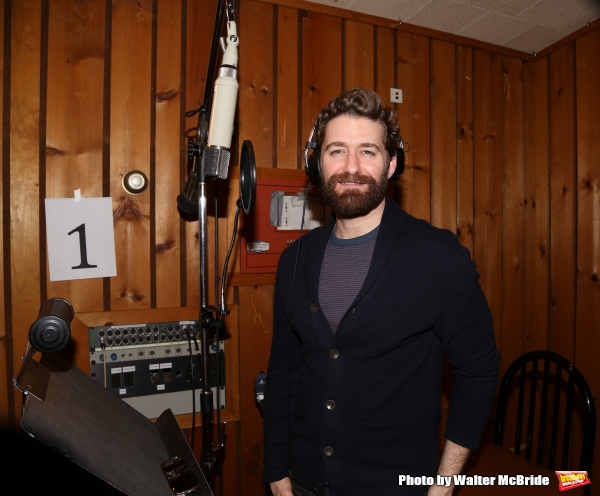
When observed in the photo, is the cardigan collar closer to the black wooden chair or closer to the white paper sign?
the white paper sign

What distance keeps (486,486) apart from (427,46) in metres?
2.33

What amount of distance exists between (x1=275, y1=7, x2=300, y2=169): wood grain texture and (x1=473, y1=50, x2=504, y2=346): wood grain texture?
1.20 m

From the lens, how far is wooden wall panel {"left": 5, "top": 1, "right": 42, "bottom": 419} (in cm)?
180

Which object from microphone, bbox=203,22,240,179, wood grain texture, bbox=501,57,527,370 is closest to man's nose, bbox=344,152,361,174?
microphone, bbox=203,22,240,179

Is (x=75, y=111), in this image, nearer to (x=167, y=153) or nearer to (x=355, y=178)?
(x=167, y=153)

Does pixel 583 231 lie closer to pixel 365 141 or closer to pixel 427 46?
pixel 427 46

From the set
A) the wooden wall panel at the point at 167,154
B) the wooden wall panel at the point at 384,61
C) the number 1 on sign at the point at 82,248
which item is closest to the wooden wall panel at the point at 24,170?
the number 1 on sign at the point at 82,248

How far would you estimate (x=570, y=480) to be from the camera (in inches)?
71.2

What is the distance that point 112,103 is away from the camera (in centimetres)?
194

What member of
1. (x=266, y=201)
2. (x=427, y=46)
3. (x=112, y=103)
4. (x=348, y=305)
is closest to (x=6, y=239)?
(x=112, y=103)

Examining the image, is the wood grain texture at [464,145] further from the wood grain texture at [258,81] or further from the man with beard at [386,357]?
the man with beard at [386,357]

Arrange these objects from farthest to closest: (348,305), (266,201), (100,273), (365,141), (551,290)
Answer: (551,290)
(266,201)
(100,273)
(365,141)
(348,305)

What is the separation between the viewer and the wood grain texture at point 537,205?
9.14 feet

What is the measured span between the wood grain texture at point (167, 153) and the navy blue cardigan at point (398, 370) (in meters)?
0.97
